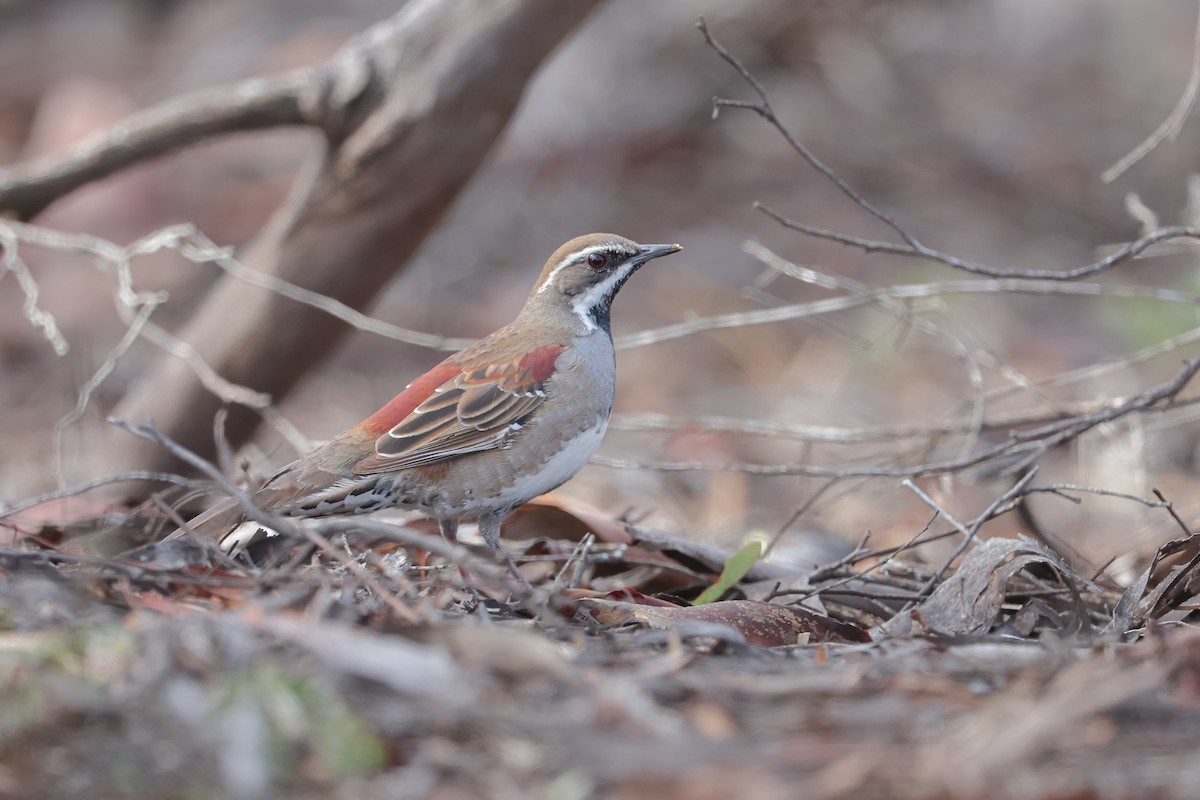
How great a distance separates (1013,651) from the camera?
3.43 m

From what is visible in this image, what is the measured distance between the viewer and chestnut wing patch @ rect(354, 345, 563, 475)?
5.46 metres

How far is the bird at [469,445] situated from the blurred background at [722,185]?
3536 mm

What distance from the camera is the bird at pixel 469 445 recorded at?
5422 millimetres

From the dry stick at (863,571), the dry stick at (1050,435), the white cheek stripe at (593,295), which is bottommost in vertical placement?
the dry stick at (863,571)

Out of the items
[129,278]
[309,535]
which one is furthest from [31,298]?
[309,535]

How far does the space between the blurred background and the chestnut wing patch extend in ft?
11.9

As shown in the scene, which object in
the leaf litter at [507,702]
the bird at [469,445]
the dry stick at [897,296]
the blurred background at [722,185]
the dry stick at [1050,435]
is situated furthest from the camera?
the blurred background at [722,185]

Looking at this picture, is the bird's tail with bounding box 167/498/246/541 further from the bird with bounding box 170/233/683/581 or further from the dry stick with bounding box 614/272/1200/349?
the dry stick with bounding box 614/272/1200/349

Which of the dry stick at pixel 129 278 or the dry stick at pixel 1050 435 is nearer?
the dry stick at pixel 1050 435

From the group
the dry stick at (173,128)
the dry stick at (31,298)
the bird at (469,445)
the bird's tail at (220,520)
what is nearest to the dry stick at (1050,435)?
the bird at (469,445)

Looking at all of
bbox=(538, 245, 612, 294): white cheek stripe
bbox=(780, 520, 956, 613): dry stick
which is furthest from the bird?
bbox=(780, 520, 956, 613): dry stick

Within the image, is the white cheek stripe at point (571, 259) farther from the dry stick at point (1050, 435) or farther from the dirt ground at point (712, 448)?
the dry stick at point (1050, 435)

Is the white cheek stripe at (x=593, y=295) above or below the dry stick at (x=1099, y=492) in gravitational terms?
above

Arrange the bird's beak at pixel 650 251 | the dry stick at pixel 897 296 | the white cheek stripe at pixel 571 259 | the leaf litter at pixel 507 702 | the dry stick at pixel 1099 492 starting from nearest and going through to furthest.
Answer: the leaf litter at pixel 507 702, the dry stick at pixel 1099 492, the dry stick at pixel 897 296, the bird's beak at pixel 650 251, the white cheek stripe at pixel 571 259
